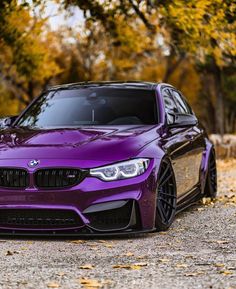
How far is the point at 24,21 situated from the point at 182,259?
85.2ft

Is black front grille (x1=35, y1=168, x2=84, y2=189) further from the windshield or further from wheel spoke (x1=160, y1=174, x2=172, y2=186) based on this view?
the windshield

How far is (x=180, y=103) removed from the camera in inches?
380

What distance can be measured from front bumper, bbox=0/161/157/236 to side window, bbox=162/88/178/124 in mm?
1447

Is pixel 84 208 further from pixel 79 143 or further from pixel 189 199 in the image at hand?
pixel 189 199

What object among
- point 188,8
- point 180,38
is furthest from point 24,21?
point 188,8

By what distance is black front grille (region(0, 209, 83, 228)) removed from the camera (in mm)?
6801

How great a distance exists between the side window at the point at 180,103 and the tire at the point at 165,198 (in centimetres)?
178

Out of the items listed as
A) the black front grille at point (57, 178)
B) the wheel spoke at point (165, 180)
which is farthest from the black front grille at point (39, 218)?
the wheel spoke at point (165, 180)

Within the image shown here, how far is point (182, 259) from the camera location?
6.05 metres

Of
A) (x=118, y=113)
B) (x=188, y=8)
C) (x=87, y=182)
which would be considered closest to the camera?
(x=87, y=182)

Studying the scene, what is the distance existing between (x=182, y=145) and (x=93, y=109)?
41.6 inches

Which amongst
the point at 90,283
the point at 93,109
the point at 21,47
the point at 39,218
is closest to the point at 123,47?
the point at 21,47

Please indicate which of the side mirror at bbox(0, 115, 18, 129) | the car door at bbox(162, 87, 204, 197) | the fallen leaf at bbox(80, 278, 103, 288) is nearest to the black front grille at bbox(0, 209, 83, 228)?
the car door at bbox(162, 87, 204, 197)

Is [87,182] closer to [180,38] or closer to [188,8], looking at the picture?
[188,8]
